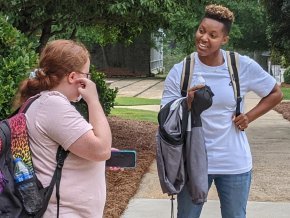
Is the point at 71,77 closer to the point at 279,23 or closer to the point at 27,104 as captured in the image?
the point at 27,104

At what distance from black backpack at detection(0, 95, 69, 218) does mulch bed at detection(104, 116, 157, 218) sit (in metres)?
3.37

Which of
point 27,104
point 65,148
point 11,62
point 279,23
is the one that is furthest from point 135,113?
point 65,148

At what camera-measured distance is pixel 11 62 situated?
17.4 ft

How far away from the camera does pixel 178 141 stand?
3.31 meters

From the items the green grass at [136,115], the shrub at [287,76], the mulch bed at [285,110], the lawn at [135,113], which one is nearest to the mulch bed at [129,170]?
the mulch bed at [285,110]

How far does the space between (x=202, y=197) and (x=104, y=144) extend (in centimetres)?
112

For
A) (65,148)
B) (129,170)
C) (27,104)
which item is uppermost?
(27,104)

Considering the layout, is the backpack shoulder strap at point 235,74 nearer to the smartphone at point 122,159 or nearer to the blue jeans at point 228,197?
the blue jeans at point 228,197

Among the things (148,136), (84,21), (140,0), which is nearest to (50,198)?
(140,0)

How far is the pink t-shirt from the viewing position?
237 cm

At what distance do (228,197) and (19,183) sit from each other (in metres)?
1.55

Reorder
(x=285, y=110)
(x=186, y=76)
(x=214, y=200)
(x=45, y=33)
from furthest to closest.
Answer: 1. (x=285, y=110)
2. (x=45, y=33)
3. (x=214, y=200)
4. (x=186, y=76)

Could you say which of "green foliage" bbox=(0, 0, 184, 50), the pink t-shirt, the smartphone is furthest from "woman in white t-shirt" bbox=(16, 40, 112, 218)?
"green foliage" bbox=(0, 0, 184, 50)

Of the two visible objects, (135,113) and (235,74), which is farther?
(135,113)
